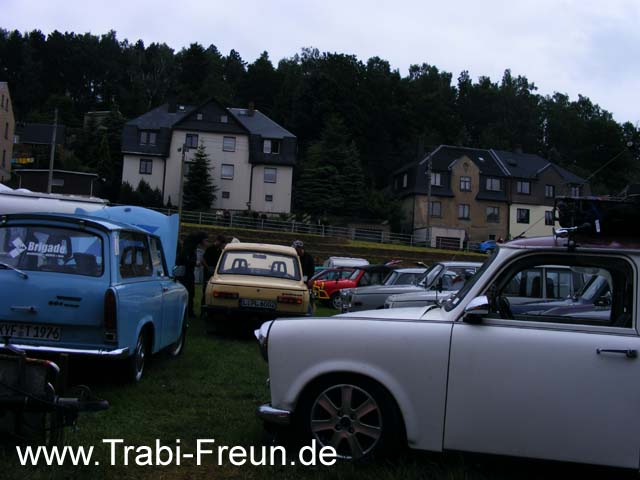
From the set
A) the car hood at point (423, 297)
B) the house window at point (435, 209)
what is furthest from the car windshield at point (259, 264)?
the house window at point (435, 209)

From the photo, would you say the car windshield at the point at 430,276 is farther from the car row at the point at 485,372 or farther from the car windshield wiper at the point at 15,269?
the car row at the point at 485,372

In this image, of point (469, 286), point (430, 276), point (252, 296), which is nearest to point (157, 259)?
point (252, 296)

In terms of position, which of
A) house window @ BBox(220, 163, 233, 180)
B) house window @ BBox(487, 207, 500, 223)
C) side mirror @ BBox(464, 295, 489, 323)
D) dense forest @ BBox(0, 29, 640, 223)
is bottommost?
side mirror @ BBox(464, 295, 489, 323)

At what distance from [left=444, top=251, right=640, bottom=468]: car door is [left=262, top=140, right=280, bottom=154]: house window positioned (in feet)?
202

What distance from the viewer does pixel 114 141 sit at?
79.0 metres

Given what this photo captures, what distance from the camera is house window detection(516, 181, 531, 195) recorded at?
70.8 m

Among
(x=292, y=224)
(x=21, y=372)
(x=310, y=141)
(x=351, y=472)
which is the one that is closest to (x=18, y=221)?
(x=21, y=372)

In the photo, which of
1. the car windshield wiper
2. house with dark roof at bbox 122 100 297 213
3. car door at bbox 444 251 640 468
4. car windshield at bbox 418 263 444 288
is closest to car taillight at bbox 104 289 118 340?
the car windshield wiper

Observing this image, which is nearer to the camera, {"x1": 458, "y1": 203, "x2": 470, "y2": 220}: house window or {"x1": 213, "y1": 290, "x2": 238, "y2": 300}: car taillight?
{"x1": 213, "y1": 290, "x2": 238, "y2": 300}: car taillight

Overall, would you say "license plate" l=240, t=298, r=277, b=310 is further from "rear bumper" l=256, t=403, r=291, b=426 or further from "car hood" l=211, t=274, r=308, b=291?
"rear bumper" l=256, t=403, r=291, b=426

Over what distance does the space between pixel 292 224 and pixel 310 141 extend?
3529 centimetres

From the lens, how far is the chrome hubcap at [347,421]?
4684mm

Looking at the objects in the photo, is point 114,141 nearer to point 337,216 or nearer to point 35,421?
point 337,216

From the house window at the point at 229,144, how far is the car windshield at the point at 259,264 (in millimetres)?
52513
